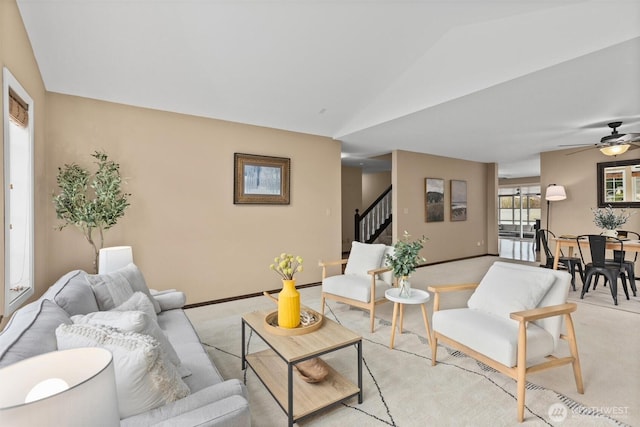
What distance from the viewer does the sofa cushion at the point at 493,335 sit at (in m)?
1.97

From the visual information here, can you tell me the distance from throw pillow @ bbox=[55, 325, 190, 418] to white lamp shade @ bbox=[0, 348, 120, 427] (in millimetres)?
323

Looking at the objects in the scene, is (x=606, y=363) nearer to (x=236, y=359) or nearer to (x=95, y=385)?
(x=236, y=359)

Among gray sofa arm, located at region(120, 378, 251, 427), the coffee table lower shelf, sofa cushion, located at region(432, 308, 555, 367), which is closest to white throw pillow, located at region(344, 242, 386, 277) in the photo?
sofa cushion, located at region(432, 308, 555, 367)

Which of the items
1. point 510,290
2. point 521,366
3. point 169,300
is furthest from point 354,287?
point 169,300

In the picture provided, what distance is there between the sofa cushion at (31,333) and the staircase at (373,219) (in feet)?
23.1

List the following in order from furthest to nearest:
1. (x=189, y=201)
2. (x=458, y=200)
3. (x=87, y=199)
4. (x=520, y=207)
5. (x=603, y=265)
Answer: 1. (x=520, y=207)
2. (x=458, y=200)
3. (x=603, y=265)
4. (x=189, y=201)
5. (x=87, y=199)

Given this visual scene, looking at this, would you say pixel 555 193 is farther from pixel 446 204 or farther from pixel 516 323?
pixel 516 323

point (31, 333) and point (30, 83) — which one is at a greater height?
point (30, 83)

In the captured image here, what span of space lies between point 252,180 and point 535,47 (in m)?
3.65

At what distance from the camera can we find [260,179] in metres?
4.66

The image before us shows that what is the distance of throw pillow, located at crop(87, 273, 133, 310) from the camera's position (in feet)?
6.71

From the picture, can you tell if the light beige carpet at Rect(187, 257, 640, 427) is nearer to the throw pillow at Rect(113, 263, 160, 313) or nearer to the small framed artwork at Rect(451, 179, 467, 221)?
the throw pillow at Rect(113, 263, 160, 313)

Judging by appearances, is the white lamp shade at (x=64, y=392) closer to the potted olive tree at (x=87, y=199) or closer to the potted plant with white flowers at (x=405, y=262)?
the potted plant with white flowers at (x=405, y=262)

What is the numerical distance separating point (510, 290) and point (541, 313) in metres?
0.39
